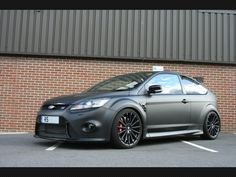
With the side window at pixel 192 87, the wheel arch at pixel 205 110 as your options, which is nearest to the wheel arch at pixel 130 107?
the side window at pixel 192 87

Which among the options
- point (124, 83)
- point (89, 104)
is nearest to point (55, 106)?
point (89, 104)

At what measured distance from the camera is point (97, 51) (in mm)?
11703

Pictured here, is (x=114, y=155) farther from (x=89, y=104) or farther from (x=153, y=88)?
(x=153, y=88)

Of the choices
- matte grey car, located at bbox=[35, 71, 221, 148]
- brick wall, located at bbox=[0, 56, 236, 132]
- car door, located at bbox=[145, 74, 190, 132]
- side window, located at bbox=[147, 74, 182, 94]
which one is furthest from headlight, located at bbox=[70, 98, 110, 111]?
brick wall, located at bbox=[0, 56, 236, 132]

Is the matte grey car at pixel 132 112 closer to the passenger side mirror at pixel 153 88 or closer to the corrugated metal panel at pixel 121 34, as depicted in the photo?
the passenger side mirror at pixel 153 88

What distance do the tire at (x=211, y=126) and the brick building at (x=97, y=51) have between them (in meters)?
3.05

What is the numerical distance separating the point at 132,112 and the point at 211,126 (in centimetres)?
250

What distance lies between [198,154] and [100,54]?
18.7 ft

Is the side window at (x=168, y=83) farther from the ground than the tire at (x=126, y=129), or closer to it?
farther from the ground

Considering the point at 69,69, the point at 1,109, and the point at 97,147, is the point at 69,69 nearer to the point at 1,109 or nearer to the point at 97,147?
the point at 1,109

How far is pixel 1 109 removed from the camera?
36.7ft

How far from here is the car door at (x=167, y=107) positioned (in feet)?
25.4
